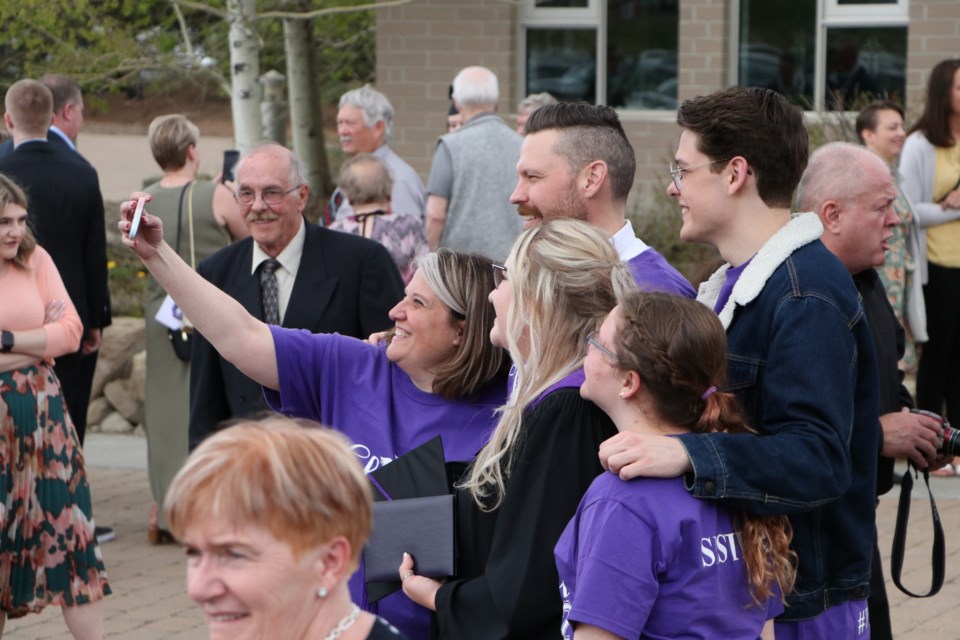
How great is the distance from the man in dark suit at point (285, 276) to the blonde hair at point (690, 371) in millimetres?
2647

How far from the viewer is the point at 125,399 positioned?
33.3 ft

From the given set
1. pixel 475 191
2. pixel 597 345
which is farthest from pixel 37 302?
pixel 597 345

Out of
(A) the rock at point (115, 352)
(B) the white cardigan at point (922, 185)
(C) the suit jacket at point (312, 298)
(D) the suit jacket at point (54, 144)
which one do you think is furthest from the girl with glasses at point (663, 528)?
(A) the rock at point (115, 352)

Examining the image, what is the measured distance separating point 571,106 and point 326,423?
121 cm

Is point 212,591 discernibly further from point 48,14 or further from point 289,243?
point 48,14

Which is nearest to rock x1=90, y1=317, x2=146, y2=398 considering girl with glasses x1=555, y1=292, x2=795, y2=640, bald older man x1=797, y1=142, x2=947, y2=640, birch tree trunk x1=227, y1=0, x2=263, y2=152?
birch tree trunk x1=227, y1=0, x2=263, y2=152

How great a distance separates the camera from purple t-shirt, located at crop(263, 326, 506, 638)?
3.53m

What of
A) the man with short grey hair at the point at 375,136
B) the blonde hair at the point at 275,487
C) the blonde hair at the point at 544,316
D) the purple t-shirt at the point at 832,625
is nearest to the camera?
the blonde hair at the point at 275,487

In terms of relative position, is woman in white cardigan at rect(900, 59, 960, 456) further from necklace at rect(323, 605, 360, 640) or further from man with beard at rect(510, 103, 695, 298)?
necklace at rect(323, 605, 360, 640)

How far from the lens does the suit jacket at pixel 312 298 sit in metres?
5.38

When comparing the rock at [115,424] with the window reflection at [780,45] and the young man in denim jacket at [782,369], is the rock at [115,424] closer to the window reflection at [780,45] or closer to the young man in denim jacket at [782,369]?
the window reflection at [780,45]

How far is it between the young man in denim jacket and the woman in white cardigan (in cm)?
542

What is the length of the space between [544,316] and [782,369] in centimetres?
52

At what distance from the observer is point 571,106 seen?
13.6 feet
